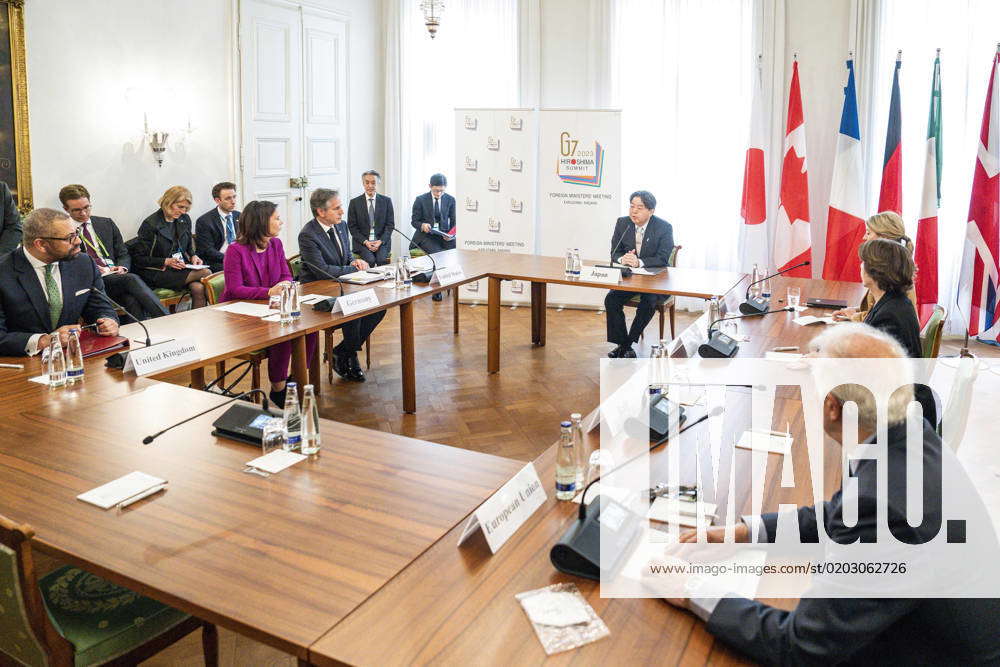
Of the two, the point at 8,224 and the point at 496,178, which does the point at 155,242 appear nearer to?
the point at 8,224

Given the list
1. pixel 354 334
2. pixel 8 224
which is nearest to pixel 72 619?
pixel 354 334

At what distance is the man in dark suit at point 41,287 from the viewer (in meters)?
3.48

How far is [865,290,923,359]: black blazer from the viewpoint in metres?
3.51

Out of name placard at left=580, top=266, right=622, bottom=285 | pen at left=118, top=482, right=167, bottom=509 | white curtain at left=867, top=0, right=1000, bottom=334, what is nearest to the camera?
pen at left=118, top=482, right=167, bottom=509

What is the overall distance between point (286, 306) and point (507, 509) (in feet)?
8.11

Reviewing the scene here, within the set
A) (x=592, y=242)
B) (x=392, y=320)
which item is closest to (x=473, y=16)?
(x=592, y=242)

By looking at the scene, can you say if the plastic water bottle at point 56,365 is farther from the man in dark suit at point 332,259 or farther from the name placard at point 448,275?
the name placard at point 448,275

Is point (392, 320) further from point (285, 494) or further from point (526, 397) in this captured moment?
point (285, 494)

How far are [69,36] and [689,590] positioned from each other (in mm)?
6073

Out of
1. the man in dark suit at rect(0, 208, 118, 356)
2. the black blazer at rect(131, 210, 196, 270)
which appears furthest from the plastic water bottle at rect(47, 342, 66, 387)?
the black blazer at rect(131, 210, 196, 270)

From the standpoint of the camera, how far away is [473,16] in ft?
27.0

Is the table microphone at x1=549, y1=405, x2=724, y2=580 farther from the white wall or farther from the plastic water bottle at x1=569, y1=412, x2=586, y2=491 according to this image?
the white wall

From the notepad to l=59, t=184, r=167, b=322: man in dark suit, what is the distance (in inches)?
144

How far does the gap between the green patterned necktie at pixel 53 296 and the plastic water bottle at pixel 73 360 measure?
2.34 feet
